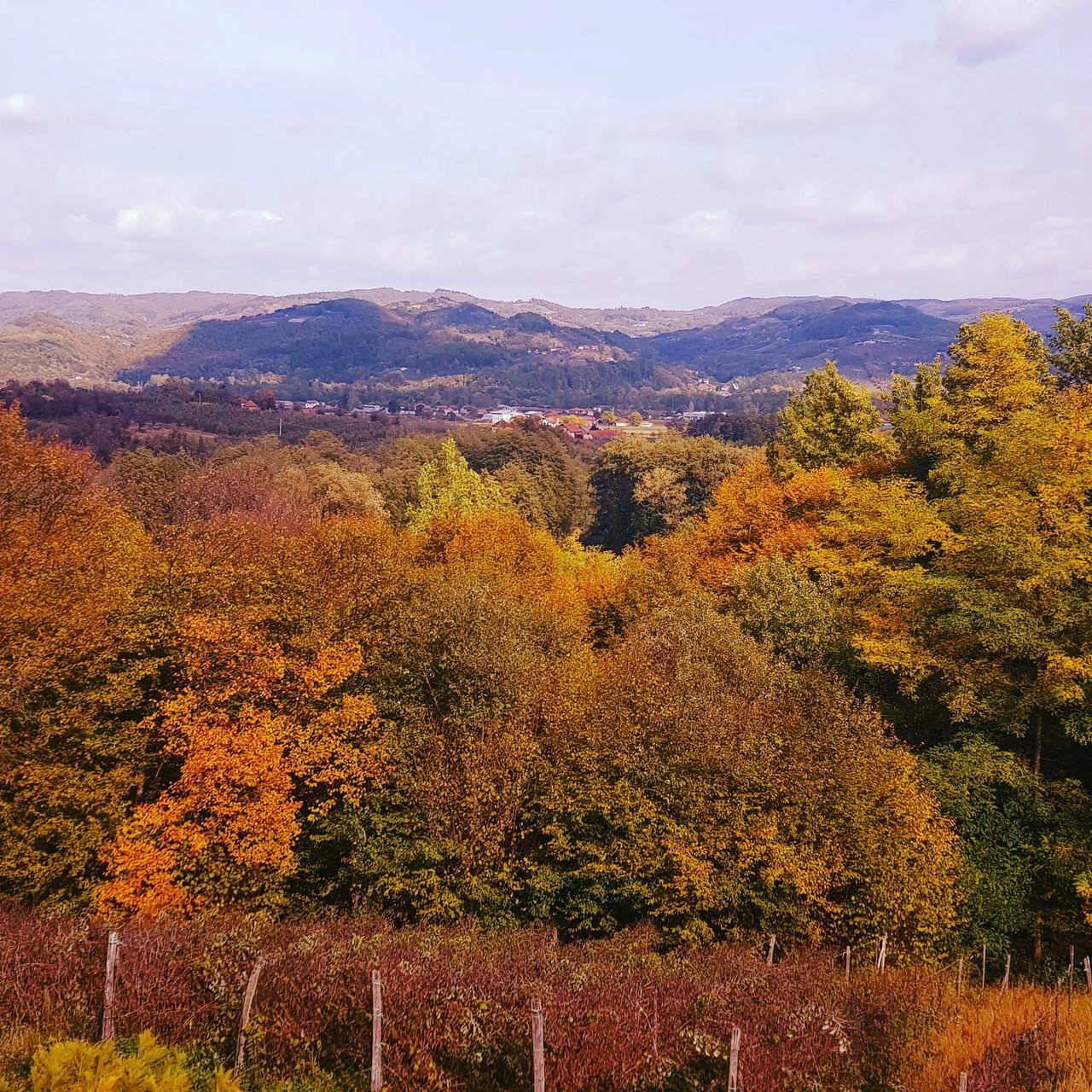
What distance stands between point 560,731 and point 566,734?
0.23 meters

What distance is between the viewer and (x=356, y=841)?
18625 mm

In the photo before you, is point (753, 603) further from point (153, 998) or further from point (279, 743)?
point (153, 998)

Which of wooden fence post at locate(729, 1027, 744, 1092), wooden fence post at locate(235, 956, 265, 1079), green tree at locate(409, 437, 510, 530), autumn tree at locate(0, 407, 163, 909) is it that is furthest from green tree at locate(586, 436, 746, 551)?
wooden fence post at locate(235, 956, 265, 1079)

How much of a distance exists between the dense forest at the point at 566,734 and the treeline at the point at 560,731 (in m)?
0.11

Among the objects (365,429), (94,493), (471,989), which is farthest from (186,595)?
(365,429)

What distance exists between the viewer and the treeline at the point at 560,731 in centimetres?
1719

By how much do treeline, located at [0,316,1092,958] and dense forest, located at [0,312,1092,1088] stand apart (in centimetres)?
11

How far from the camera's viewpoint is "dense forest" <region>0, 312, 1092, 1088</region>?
1716 centimetres

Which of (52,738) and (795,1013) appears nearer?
(795,1013)

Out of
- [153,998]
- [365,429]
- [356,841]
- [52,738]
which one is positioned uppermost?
[365,429]

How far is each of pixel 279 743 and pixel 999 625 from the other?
70.5 ft

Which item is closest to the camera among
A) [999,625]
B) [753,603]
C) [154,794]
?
[154,794]

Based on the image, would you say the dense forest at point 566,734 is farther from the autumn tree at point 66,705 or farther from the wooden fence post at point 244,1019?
the wooden fence post at point 244,1019

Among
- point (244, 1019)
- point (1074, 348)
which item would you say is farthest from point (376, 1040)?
point (1074, 348)
